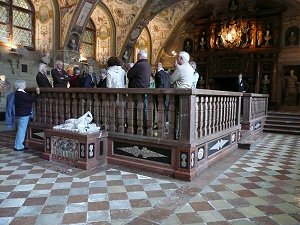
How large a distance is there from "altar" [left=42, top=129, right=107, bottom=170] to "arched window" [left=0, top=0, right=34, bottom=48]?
20.9 feet

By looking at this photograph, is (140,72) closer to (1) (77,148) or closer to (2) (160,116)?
(2) (160,116)

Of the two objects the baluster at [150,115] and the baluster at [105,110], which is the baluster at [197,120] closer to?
the baluster at [150,115]

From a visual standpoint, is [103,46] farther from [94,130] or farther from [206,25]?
[94,130]

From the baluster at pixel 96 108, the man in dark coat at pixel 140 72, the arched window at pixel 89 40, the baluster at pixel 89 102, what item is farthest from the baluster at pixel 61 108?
the arched window at pixel 89 40

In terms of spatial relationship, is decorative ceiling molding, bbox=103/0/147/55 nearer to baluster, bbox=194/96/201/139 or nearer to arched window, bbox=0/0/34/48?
arched window, bbox=0/0/34/48

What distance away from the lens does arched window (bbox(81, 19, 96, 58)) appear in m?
13.2

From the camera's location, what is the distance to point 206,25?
619 inches

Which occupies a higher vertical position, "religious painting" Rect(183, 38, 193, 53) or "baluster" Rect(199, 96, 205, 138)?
"religious painting" Rect(183, 38, 193, 53)

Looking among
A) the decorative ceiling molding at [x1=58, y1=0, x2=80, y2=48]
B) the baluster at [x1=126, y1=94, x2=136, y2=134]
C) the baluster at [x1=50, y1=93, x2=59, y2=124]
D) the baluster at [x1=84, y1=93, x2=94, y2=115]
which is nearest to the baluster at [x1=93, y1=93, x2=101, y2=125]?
the baluster at [x1=84, y1=93, x2=94, y2=115]

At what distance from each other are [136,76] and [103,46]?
32.0 feet

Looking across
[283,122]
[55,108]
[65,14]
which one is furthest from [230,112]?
[65,14]

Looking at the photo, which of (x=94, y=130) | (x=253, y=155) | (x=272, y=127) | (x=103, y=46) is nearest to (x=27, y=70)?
(x=103, y=46)

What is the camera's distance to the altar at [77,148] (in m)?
4.41

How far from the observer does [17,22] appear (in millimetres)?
10070
